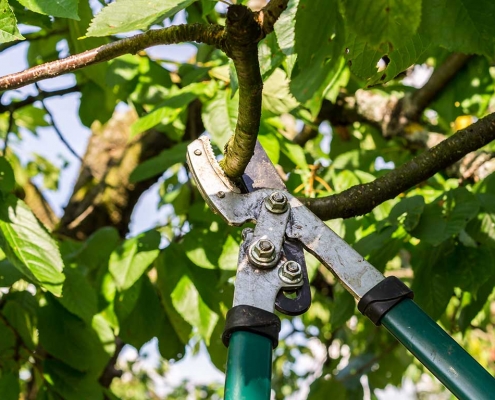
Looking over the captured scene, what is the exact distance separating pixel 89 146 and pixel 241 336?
2.90m

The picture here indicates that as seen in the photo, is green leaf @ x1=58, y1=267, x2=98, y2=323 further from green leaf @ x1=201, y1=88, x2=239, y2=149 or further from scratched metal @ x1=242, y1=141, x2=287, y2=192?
scratched metal @ x1=242, y1=141, x2=287, y2=192

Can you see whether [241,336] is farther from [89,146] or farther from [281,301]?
[89,146]

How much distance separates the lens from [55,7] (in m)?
1.18

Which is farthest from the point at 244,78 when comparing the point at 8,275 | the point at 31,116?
the point at 31,116

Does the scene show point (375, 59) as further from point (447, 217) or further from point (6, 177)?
point (6, 177)

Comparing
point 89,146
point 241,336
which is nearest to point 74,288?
point 241,336

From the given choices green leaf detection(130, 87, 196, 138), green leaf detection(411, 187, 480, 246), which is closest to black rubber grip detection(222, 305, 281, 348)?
green leaf detection(411, 187, 480, 246)

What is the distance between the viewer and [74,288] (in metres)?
1.93

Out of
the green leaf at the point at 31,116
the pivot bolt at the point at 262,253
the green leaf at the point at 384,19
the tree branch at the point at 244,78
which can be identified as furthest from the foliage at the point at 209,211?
the green leaf at the point at 31,116

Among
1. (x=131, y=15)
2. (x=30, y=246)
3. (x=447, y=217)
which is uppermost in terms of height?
(x=131, y=15)

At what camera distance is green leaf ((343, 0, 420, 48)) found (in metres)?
0.82

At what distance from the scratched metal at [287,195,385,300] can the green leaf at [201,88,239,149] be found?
0.84 meters

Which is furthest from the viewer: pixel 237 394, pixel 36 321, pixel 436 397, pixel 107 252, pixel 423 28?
pixel 436 397

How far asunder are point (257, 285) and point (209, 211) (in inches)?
44.5
